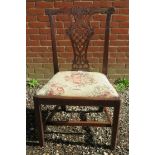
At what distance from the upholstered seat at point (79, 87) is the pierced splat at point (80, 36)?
7.7 inches

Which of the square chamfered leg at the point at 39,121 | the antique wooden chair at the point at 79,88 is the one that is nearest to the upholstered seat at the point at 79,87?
the antique wooden chair at the point at 79,88

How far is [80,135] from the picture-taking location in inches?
109

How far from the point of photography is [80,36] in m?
2.72

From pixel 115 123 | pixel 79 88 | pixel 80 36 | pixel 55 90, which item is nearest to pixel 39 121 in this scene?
pixel 55 90

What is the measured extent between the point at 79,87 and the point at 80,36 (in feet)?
1.82

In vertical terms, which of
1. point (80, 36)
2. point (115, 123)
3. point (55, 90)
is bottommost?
A: point (115, 123)

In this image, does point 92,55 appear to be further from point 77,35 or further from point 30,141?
point 30,141

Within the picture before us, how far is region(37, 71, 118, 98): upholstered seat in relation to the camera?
2.30 meters

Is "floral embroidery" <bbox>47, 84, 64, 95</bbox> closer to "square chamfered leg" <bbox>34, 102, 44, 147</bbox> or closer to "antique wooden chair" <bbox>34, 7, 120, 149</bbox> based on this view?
"antique wooden chair" <bbox>34, 7, 120, 149</bbox>

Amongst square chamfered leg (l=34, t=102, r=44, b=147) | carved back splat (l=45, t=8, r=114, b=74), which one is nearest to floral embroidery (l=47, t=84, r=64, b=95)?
square chamfered leg (l=34, t=102, r=44, b=147)

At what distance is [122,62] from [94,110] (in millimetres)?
793

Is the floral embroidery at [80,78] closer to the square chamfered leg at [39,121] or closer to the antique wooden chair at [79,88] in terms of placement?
the antique wooden chair at [79,88]

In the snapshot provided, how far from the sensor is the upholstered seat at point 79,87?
90.7 inches

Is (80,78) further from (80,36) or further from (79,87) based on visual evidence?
(80,36)
